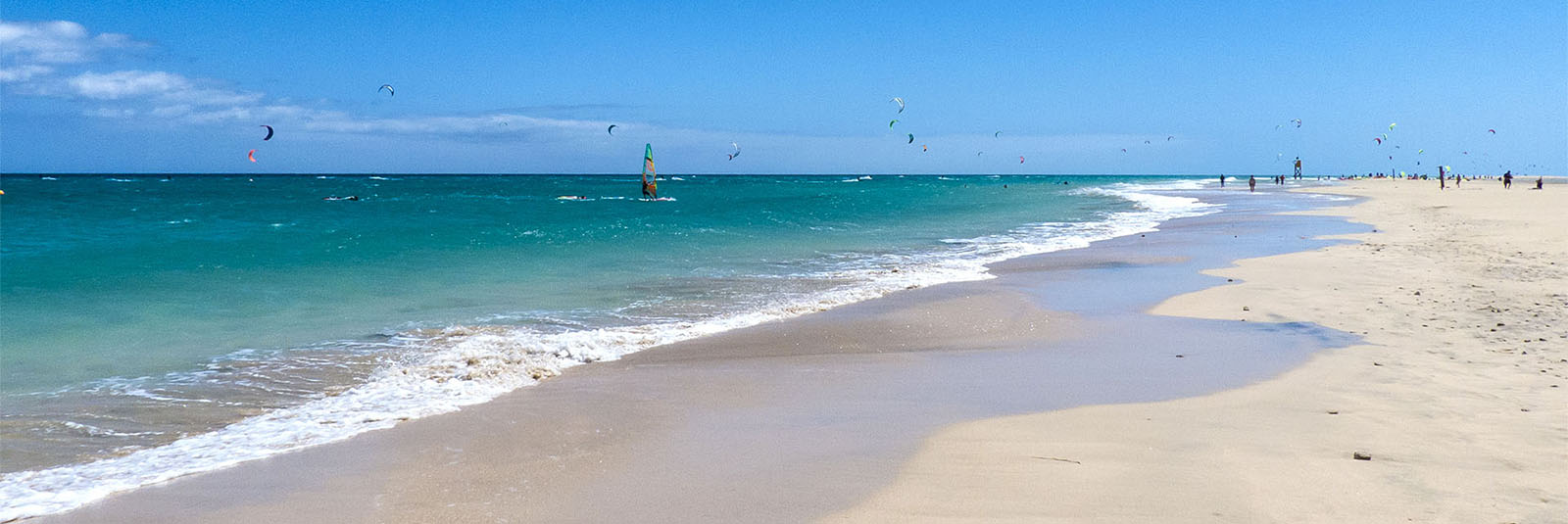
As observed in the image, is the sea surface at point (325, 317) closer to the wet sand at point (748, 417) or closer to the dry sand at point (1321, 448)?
the wet sand at point (748, 417)

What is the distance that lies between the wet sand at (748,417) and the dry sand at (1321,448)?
1.03 feet

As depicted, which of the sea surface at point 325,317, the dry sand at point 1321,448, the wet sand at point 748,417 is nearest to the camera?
the dry sand at point 1321,448

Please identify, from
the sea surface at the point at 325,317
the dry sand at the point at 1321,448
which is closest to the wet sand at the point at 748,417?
the dry sand at the point at 1321,448

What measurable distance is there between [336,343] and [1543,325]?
1104 centimetres

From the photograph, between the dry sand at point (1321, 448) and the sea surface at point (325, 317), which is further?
the sea surface at point (325, 317)

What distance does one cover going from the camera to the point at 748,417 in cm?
561

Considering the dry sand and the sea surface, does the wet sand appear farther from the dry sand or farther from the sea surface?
the sea surface

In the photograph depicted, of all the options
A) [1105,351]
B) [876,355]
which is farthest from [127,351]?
[1105,351]

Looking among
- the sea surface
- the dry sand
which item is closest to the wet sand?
the dry sand

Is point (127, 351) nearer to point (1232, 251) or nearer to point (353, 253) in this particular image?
point (353, 253)

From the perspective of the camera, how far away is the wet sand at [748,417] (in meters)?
4.13

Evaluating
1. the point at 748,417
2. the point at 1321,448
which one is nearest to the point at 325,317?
the point at 748,417

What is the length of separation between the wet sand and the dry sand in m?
0.31

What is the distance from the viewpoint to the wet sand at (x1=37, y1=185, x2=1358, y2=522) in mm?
4133
